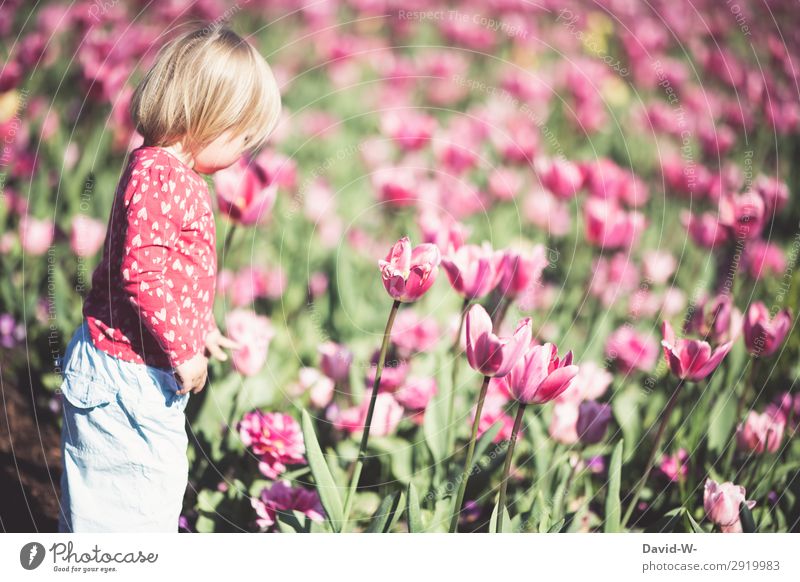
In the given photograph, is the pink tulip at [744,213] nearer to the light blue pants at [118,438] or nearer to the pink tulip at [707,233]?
the pink tulip at [707,233]

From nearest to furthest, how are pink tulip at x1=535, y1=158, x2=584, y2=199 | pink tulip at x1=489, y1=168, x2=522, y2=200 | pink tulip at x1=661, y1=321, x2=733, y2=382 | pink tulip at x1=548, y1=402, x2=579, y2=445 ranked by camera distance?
pink tulip at x1=661, y1=321, x2=733, y2=382, pink tulip at x1=548, y1=402, x2=579, y2=445, pink tulip at x1=535, y1=158, x2=584, y2=199, pink tulip at x1=489, y1=168, x2=522, y2=200

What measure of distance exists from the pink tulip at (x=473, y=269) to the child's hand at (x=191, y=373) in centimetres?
40

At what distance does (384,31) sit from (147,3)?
1051 millimetres

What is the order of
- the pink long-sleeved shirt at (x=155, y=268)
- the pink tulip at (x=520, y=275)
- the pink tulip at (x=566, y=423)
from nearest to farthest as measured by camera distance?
the pink long-sleeved shirt at (x=155, y=268), the pink tulip at (x=520, y=275), the pink tulip at (x=566, y=423)

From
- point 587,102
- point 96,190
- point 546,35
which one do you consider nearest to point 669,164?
point 587,102

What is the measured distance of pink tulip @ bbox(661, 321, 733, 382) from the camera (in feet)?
3.42

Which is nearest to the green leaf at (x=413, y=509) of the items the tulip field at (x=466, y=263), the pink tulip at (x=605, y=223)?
the tulip field at (x=466, y=263)

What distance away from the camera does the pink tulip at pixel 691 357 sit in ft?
3.42

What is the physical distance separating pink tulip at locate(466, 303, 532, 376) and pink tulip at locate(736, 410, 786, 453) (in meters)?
0.62

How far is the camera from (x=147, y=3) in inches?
82.0

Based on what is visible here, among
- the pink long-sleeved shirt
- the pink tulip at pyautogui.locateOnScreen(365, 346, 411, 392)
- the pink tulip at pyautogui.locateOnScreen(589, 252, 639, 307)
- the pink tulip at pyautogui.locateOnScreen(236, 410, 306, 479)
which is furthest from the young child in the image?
the pink tulip at pyautogui.locateOnScreen(589, 252, 639, 307)

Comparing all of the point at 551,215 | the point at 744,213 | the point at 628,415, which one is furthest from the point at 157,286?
the point at 551,215

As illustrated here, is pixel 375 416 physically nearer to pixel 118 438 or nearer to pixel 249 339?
pixel 249 339

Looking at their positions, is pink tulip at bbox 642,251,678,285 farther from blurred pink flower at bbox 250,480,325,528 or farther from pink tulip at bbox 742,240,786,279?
blurred pink flower at bbox 250,480,325,528
